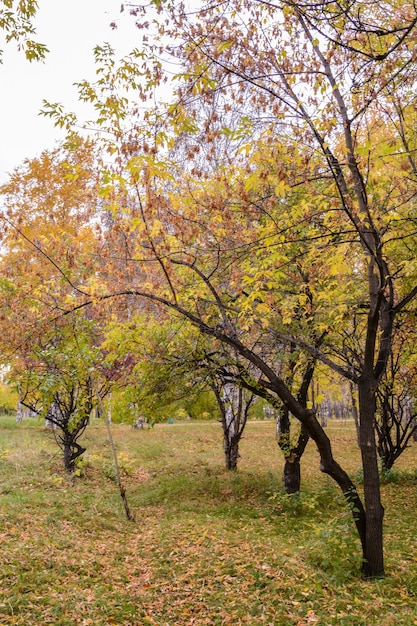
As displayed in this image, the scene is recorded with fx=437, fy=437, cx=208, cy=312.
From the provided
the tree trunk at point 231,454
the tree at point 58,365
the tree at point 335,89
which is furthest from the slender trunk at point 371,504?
the tree trunk at point 231,454

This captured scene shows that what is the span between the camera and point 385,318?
5.69 m

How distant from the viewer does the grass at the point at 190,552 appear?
185 inches

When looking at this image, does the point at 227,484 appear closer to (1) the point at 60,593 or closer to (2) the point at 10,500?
(2) the point at 10,500

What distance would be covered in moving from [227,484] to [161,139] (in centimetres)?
908

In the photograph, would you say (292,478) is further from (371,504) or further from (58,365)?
(58,365)

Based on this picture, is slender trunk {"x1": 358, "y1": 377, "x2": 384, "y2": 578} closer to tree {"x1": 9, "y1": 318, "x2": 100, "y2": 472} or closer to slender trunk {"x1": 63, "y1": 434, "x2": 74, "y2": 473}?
tree {"x1": 9, "y1": 318, "x2": 100, "y2": 472}

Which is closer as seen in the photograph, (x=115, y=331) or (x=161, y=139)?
(x=161, y=139)

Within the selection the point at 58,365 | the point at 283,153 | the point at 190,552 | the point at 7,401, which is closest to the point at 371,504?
the point at 190,552

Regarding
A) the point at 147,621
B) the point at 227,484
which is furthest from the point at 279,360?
the point at 147,621

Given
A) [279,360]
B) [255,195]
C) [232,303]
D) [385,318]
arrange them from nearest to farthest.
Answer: [385,318], [255,195], [232,303], [279,360]

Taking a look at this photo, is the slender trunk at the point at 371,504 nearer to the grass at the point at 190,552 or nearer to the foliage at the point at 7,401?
the grass at the point at 190,552

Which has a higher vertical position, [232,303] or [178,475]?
[232,303]

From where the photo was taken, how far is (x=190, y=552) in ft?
21.5

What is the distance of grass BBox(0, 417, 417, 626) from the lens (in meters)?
4.71
